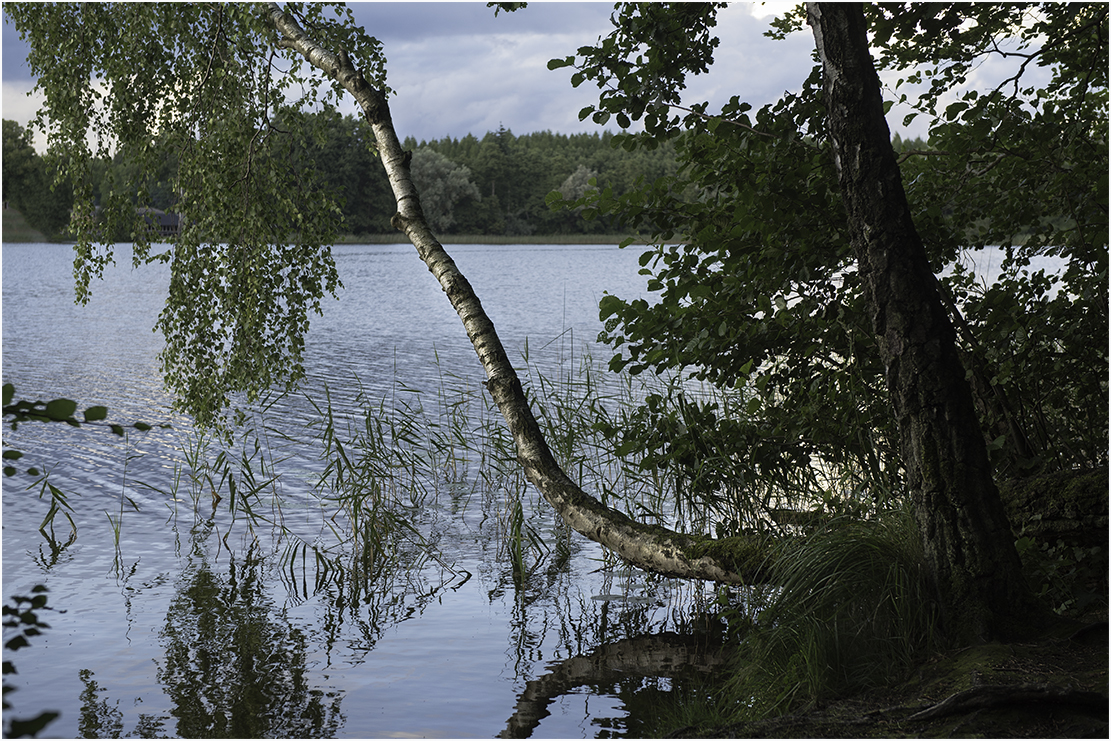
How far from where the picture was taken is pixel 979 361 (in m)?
4.32

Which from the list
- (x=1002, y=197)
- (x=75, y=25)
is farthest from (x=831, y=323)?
(x=75, y=25)

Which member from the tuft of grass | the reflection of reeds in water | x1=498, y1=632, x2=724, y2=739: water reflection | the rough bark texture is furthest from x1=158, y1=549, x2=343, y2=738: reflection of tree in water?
the rough bark texture

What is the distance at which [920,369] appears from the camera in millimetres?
3496

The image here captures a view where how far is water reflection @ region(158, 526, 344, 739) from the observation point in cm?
397

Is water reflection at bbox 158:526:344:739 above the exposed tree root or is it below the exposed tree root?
below

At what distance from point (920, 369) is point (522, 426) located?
2.43 meters

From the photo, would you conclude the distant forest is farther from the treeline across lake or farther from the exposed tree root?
the exposed tree root

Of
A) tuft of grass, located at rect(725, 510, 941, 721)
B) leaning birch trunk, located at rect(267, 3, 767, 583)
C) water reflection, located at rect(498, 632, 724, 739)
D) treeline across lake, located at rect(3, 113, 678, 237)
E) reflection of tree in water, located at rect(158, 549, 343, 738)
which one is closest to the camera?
tuft of grass, located at rect(725, 510, 941, 721)

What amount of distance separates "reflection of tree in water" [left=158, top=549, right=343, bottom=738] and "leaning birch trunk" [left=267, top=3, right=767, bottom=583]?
1.65 meters

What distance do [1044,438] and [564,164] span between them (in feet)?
205

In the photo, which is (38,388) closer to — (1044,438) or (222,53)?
(222,53)

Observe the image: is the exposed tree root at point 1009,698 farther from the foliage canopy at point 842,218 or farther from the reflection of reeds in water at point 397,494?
the reflection of reeds in water at point 397,494

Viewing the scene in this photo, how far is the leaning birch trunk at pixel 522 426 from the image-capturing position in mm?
4398

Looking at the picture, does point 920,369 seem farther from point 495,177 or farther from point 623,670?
point 495,177
